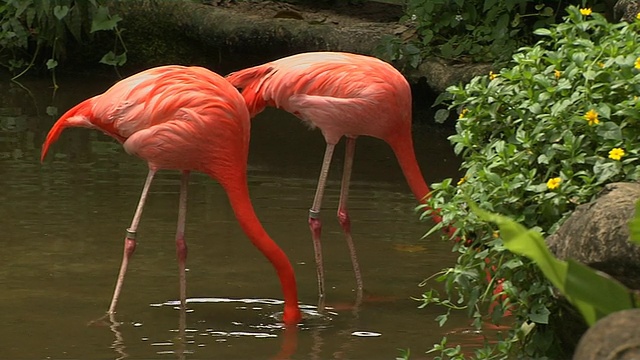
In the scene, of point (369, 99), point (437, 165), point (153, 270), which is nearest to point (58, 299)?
point (153, 270)

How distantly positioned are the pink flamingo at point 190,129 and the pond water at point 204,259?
0.62 feet

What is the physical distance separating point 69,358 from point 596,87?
187 centimetres

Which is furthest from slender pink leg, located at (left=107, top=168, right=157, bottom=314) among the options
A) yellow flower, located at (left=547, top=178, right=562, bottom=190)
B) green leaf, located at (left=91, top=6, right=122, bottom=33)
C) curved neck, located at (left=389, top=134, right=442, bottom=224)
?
green leaf, located at (left=91, top=6, right=122, bottom=33)

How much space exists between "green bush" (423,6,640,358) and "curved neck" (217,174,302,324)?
1012 millimetres

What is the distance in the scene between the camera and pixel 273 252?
427cm

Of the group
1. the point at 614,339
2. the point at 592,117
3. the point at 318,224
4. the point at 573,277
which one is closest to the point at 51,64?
the point at 318,224

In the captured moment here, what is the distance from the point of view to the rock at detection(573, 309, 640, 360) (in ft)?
5.81

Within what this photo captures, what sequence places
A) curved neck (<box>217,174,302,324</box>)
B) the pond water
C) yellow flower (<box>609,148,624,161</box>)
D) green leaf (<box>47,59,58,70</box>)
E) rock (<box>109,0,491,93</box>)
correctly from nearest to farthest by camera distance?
yellow flower (<box>609,148,624,161</box>) < the pond water < curved neck (<box>217,174,302,324</box>) < rock (<box>109,0,491,93</box>) < green leaf (<box>47,59,58,70</box>)

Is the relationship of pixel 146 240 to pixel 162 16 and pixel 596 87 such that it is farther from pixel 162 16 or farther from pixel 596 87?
pixel 162 16

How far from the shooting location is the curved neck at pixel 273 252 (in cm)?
427

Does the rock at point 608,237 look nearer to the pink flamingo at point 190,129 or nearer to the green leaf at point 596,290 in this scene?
the green leaf at point 596,290

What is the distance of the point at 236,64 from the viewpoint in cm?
920

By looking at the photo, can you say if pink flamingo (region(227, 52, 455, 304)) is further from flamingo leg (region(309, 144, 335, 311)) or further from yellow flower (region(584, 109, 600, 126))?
yellow flower (region(584, 109, 600, 126))

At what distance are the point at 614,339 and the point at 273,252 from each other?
2.56 metres
